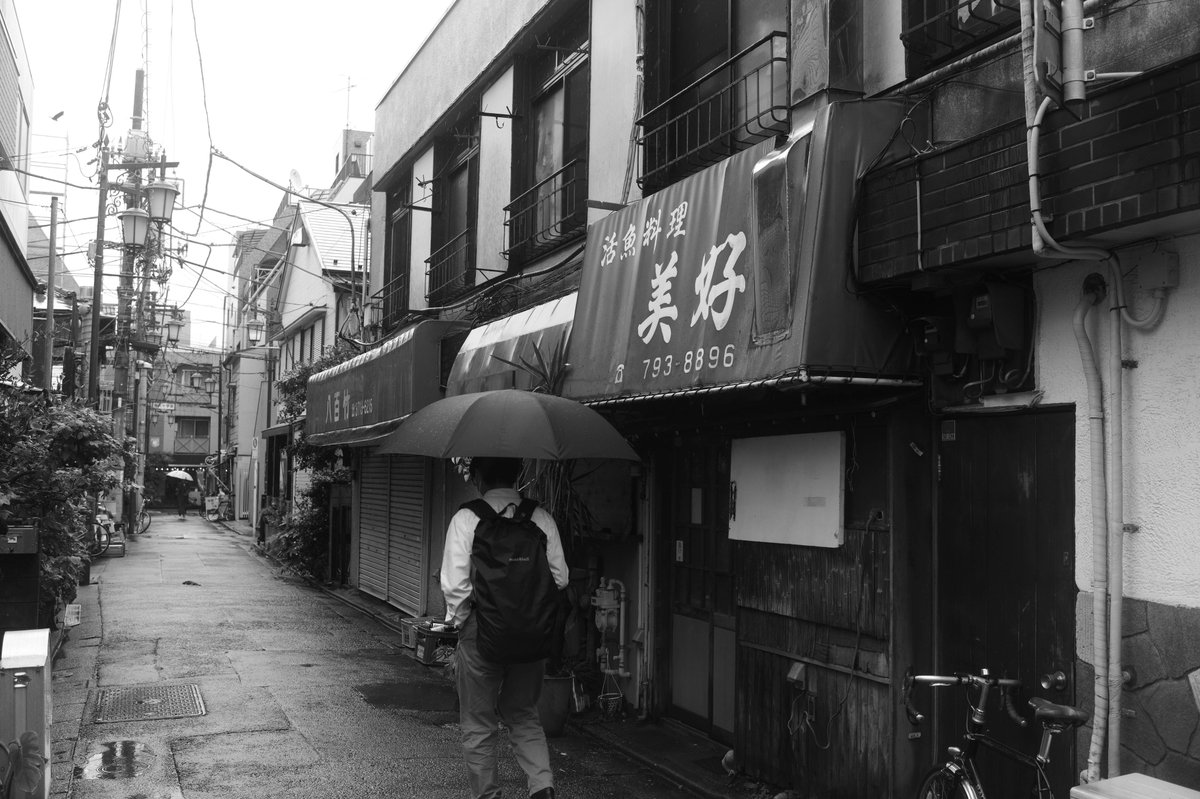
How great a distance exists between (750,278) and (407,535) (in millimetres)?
11304

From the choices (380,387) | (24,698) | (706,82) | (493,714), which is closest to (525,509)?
(493,714)

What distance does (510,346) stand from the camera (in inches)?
404

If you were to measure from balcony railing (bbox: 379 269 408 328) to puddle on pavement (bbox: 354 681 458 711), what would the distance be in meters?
7.48

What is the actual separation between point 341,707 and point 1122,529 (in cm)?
722

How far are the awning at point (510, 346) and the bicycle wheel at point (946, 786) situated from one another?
196 inches

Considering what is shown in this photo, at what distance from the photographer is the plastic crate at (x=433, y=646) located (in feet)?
34.3

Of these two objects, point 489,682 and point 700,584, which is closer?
point 489,682

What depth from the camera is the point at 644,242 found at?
7.80 meters

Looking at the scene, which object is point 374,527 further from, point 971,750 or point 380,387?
point 971,750

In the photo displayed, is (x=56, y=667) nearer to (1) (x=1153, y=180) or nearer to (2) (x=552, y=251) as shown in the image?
(2) (x=552, y=251)

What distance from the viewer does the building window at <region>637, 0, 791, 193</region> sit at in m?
7.62

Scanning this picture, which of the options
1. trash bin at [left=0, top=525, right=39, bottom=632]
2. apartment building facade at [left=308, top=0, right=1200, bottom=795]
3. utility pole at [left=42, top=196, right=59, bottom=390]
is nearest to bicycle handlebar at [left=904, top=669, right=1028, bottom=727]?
apartment building facade at [left=308, top=0, right=1200, bottom=795]

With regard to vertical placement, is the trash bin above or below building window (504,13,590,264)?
below

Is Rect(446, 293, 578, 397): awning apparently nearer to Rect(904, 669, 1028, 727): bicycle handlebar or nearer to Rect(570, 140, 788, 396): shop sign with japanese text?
Rect(570, 140, 788, 396): shop sign with japanese text
